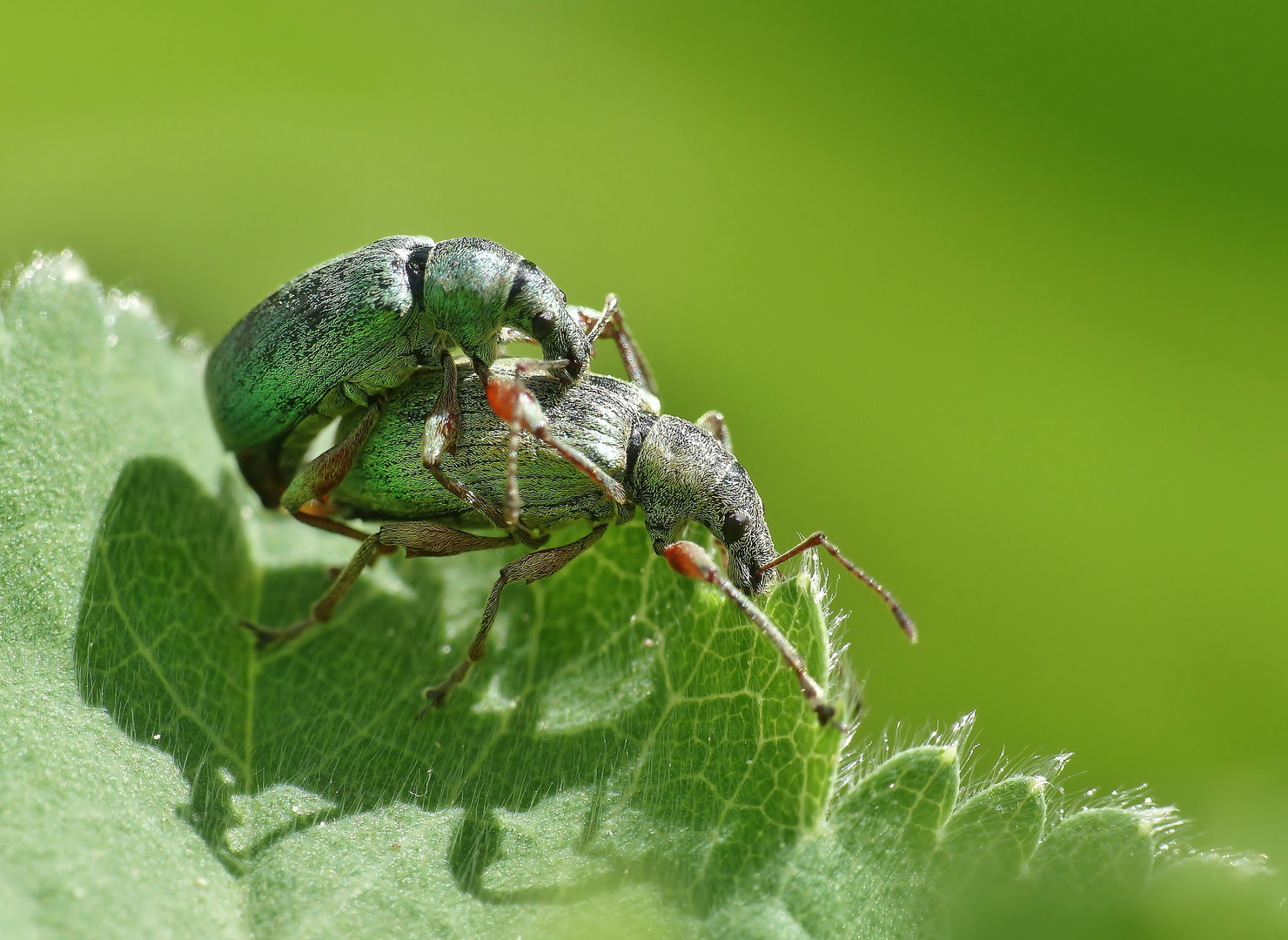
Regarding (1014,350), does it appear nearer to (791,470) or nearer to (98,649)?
(791,470)

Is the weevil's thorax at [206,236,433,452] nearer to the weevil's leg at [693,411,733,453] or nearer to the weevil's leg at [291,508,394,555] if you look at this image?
the weevil's leg at [291,508,394,555]

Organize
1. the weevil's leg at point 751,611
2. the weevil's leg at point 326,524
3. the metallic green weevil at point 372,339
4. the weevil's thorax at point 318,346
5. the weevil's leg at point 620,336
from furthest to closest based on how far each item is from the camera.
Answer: the weevil's leg at point 620,336 < the weevil's leg at point 326,524 < the weevil's thorax at point 318,346 < the metallic green weevil at point 372,339 < the weevil's leg at point 751,611

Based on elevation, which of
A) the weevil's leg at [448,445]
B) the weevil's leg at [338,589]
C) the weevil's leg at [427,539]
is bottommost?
the weevil's leg at [338,589]

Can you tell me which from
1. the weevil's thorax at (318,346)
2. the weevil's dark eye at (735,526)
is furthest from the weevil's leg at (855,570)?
the weevil's thorax at (318,346)

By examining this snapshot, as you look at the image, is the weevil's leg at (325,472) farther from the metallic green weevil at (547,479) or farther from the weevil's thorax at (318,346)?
the weevil's thorax at (318,346)

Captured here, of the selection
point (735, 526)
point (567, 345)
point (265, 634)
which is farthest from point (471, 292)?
point (265, 634)

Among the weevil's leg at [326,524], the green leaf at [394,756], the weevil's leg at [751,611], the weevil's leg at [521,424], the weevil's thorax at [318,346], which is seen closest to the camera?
the green leaf at [394,756]
